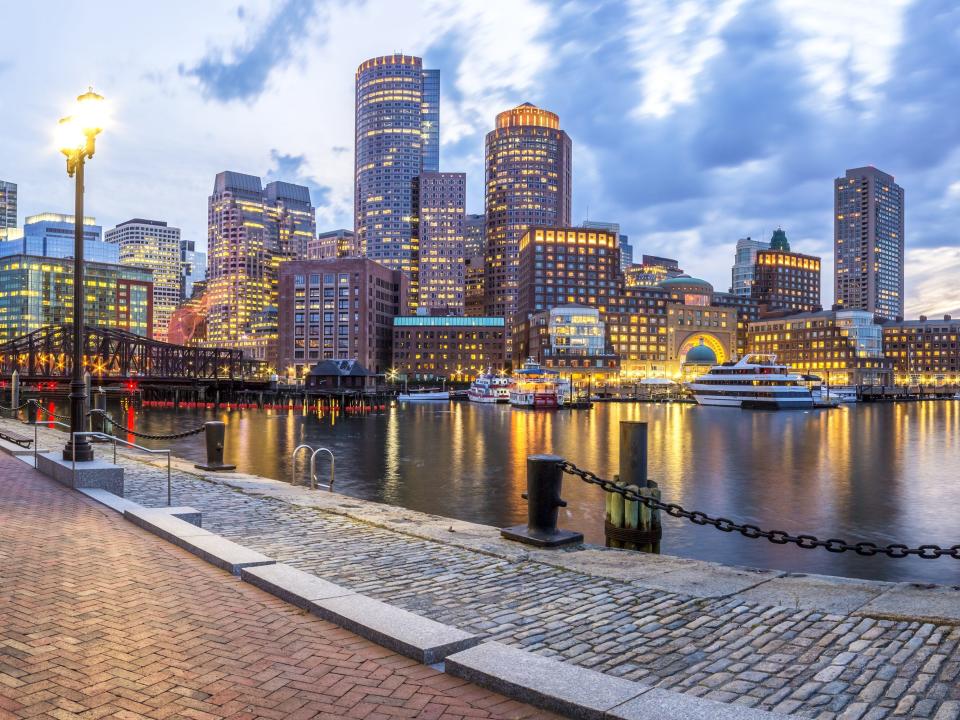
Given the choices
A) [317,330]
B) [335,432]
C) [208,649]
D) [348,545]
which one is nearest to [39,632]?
[208,649]

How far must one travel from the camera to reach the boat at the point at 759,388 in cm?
12825

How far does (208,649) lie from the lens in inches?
261

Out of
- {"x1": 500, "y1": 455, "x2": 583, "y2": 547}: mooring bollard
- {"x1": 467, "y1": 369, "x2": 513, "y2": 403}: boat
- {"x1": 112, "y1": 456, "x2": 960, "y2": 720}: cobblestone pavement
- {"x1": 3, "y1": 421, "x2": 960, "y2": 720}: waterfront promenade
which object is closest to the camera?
{"x1": 112, "y1": 456, "x2": 960, "y2": 720}: cobblestone pavement

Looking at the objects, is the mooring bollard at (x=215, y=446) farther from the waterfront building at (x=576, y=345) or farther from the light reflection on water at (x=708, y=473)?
the waterfront building at (x=576, y=345)

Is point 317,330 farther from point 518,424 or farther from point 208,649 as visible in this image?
point 208,649

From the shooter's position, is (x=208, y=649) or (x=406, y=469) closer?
(x=208, y=649)

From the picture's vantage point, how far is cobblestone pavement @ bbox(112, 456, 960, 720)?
597cm

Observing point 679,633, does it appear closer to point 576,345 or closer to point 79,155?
point 79,155

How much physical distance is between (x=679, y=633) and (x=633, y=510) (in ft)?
34.1

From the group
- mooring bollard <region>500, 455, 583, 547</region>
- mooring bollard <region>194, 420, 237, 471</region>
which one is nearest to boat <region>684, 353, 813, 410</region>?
mooring bollard <region>194, 420, 237, 471</region>

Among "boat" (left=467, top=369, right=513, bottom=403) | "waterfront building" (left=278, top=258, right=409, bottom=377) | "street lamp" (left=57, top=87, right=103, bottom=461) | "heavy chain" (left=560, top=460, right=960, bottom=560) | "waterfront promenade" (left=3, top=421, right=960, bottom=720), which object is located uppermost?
"waterfront building" (left=278, top=258, right=409, bottom=377)

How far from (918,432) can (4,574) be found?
283 ft

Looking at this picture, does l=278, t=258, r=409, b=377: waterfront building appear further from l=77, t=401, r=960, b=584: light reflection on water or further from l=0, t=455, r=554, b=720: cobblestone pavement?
l=0, t=455, r=554, b=720: cobblestone pavement

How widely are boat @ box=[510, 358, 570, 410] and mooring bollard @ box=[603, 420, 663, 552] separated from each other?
335ft
